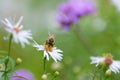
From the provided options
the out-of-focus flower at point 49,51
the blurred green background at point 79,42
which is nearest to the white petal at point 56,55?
the out-of-focus flower at point 49,51

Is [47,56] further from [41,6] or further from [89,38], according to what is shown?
[41,6]

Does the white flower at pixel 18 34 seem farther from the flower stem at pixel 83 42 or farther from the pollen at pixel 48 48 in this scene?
the flower stem at pixel 83 42

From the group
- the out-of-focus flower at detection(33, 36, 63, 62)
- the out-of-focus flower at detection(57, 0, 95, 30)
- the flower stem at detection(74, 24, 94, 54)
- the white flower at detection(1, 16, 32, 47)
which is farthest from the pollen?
the out-of-focus flower at detection(57, 0, 95, 30)

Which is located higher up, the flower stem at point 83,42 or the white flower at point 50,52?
the flower stem at point 83,42

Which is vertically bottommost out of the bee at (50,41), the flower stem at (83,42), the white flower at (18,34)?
the bee at (50,41)

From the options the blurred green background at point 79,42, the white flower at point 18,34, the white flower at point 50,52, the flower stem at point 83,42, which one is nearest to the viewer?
the white flower at point 50,52

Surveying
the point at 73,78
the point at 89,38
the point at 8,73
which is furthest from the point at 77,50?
the point at 8,73

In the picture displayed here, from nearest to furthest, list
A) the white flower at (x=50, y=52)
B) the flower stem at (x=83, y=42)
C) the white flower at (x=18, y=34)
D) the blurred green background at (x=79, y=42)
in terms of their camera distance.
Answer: the white flower at (x=50, y=52)
the white flower at (x=18, y=34)
the blurred green background at (x=79, y=42)
the flower stem at (x=83, y=42)

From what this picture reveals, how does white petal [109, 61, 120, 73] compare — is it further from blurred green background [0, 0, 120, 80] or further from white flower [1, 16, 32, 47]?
blurred green background [0, 0, 120, 80]

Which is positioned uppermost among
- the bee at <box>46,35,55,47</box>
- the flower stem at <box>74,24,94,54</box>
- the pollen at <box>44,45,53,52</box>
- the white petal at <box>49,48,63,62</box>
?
the flower stem at <box>74,24,94,54</box>
